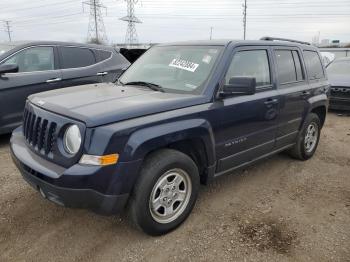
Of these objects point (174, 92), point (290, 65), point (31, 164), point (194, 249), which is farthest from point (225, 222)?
point (290, 65)

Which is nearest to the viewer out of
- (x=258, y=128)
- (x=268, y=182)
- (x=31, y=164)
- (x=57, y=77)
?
(x=31, y=164)

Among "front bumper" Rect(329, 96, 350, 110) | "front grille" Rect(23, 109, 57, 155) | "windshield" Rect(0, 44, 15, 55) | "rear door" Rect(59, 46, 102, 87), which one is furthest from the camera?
"front bumper" Rect(329, 96, 350, 110)

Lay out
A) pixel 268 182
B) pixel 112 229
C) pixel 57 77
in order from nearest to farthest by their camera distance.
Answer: pixel 112 229 → pixel 268 182 → pixel 57 77

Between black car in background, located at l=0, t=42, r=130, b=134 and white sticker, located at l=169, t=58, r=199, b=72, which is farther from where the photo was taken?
black car in background, located at l=0, t=42, r=130, b=134

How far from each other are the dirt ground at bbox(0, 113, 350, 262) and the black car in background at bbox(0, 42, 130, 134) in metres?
1.45

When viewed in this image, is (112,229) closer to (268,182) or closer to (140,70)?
(140,70)

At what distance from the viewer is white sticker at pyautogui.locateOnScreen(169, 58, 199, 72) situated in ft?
12.0

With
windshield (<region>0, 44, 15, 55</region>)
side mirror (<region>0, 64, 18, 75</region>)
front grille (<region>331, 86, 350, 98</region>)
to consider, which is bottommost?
front grille (<region>331, 86, 350, 98</region>)

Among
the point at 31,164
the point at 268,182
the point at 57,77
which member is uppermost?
the point at 57,77

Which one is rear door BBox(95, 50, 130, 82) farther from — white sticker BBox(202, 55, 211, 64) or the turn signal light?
the turn signal light

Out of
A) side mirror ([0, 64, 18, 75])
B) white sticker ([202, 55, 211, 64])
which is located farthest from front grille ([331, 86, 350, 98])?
side mirror ([0, 64, 18, 75])

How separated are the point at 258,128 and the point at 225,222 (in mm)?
1179

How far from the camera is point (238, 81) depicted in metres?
3.31

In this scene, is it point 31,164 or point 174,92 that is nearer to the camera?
point 31,164
